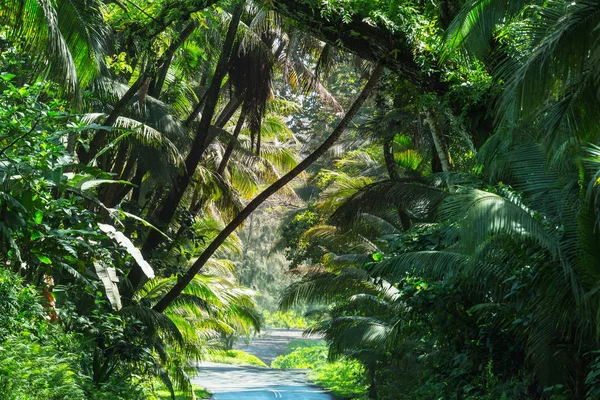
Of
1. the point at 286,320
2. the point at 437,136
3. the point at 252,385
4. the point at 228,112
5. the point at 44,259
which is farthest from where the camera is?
the point at 286,320

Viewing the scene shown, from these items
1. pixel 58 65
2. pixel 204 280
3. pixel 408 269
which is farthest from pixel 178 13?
pixel 204 280

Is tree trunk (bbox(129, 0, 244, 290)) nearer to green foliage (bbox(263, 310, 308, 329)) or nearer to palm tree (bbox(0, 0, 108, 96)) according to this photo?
palm tree (bbox(0, 0, 108, 96))

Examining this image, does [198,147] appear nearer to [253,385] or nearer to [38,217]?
[38,217]

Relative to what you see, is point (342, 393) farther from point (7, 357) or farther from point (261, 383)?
point (7, 357)

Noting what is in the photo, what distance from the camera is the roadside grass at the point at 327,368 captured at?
88.2ft

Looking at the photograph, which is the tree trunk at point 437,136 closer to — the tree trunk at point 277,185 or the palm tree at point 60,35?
the tree trunk at point 277,185

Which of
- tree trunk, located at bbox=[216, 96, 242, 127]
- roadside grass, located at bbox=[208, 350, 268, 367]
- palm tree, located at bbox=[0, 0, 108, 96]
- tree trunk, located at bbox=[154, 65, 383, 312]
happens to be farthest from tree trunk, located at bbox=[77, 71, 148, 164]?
roadside grass, located at bbox=[208, 350, 268, 367]

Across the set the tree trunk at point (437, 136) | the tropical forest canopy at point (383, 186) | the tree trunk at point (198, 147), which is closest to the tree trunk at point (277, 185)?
the tropical forest canopy at point (383, 186)

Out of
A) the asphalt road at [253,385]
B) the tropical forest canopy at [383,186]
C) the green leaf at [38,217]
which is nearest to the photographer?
the tropical forest canopy at [383,186]

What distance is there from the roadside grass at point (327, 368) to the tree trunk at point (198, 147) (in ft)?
26.4

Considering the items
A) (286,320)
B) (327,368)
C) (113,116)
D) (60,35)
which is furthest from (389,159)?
(286,320)

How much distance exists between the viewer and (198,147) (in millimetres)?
14656

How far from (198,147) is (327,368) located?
2451 cm

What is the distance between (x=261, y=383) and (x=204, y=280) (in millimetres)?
13434
